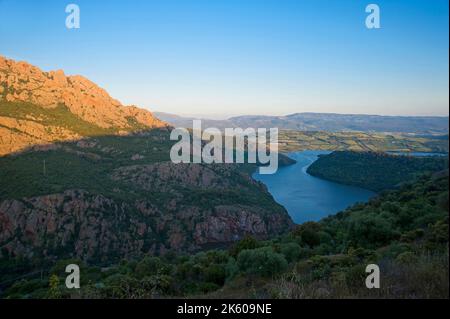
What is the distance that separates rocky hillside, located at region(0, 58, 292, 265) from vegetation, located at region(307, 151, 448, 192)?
3713 centimetres

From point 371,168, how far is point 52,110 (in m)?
90.9

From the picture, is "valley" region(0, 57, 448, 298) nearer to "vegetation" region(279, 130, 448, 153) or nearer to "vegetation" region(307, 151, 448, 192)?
"vegetation" region(307, 151, 448, 192)

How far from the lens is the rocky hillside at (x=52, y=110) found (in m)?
60.7

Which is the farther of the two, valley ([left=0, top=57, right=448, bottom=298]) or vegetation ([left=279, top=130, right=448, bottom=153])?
vegetation ([left=279, top=130, right=448, bottom=153])

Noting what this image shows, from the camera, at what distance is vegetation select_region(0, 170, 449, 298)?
5105 millimetres

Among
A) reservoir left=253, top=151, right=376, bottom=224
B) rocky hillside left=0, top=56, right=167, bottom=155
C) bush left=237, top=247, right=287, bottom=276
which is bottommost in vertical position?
reservoir left=253, top=151, right=376, bottom=224

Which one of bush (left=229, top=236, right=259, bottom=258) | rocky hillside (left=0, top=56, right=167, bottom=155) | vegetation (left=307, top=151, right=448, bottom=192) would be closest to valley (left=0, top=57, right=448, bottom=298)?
bush (left=229, top=236, right=259, bottom=258)

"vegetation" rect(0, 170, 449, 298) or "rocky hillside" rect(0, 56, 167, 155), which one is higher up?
"rocky hillside" rect(0, 56, 167, 155)

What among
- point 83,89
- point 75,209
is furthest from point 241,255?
point 83,89

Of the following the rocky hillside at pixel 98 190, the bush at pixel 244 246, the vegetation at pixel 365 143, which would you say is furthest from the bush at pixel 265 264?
the vegetation at pixel 365 143

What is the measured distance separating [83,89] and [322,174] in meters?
84.1

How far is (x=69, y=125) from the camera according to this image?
241ft

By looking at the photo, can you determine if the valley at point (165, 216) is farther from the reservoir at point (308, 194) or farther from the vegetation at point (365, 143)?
the vegetation at point (365, 143)

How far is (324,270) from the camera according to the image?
26.0 feet
